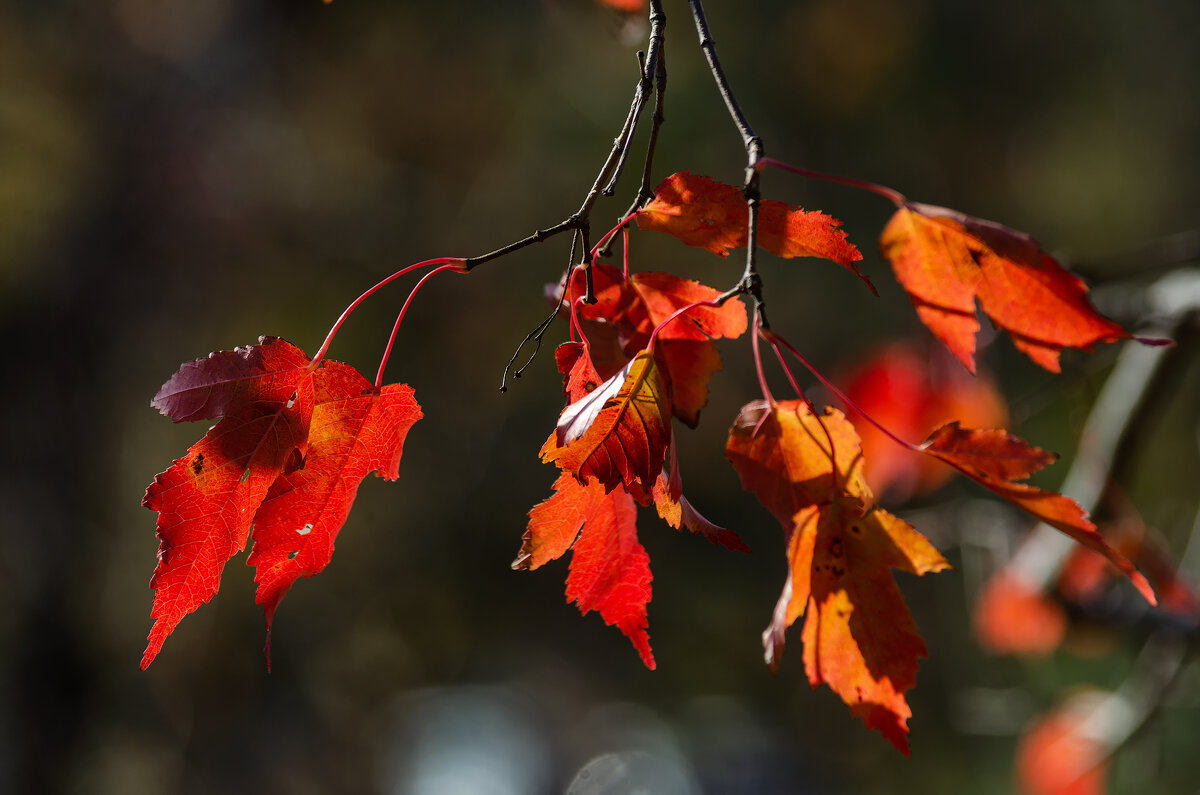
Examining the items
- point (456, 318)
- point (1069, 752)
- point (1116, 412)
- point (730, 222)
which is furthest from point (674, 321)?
point (456, 318)

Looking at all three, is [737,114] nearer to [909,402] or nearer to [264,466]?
[264,466]

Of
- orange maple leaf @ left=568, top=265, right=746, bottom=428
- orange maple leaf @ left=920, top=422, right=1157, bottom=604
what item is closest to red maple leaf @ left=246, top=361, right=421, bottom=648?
orange maple leaf @ left=568, top=265, right=746, bottom=428

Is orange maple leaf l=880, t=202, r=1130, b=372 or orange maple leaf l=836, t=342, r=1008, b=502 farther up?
orange maple leaf l=880, t=202, r=1130, b=372

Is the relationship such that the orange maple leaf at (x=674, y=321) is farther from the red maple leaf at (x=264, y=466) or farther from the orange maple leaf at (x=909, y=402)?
the orange maple leaf at (x=909, y=402)

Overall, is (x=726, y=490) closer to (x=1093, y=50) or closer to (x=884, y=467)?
(x=884, y=467)

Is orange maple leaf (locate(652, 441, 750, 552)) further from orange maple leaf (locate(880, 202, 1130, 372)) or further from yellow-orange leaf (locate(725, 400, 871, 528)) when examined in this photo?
orange maple leaf (locate(880, 202, 1130, 372))

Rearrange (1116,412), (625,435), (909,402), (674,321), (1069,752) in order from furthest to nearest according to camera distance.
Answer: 1. (1069,752)
2. (909,402)
3. (1116,412)
4. (674,321)
5. (625,435)

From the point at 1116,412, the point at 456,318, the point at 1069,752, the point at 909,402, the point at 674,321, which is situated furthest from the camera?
the point at 456,318

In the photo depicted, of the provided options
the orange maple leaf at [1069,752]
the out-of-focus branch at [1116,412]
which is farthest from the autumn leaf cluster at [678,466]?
the orange maple leaf at [1069,752]
